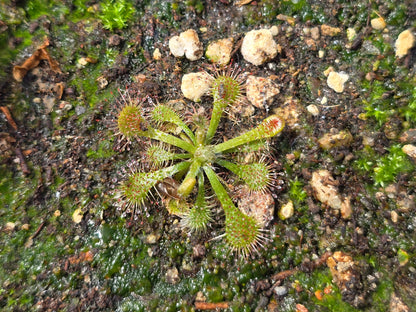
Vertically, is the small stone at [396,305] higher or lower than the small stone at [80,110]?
lower

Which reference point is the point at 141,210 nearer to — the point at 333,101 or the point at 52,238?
the point at 52,238

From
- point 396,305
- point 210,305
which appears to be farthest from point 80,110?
point 396,305

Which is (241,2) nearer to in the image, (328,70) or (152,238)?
(328,70)

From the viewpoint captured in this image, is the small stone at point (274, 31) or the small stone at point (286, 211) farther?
the small stone at point (274, 31)

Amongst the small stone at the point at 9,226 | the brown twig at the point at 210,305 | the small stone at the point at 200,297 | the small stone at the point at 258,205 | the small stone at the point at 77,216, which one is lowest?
the brown twig at the point at 210,305

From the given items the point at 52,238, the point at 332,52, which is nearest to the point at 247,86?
the point at 332,52

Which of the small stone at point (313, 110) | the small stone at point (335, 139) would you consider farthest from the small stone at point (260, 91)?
the small stone at point (335, 139)

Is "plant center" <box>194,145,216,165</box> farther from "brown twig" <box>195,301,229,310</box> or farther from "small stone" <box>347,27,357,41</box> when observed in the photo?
"small stone" <box>347,27,357,41</box>

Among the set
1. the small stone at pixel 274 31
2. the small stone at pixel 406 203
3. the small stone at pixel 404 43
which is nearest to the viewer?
the small stone at pixel 406 203

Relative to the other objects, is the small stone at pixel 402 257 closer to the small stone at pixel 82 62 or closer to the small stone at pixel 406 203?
the small stone at pixel 406 203
